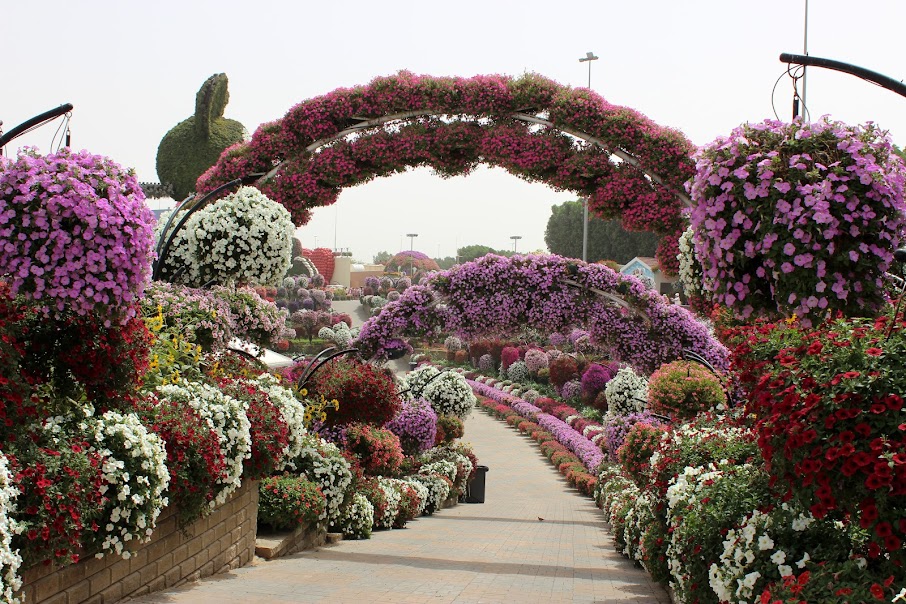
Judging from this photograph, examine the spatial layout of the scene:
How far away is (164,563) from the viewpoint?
6648 millimetres

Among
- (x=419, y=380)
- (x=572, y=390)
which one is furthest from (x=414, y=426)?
(x=572, y=390)

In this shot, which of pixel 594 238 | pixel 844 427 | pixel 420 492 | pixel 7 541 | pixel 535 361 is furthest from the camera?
pixel 594 238

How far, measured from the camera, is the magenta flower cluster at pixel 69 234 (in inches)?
219

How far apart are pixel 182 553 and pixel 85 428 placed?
5.79 feet

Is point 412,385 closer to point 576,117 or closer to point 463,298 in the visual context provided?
point 463,298

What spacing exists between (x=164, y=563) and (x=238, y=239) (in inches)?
179

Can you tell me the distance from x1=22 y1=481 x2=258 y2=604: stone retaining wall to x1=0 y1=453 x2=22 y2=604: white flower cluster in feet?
1.31

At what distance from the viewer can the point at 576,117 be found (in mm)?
12148

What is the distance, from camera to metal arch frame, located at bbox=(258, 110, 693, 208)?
1211cm

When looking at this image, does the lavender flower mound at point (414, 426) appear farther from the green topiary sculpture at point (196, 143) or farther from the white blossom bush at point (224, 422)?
the green topiary sculpture at point (196, 143)

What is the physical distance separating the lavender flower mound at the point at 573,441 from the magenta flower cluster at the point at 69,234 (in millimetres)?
14733

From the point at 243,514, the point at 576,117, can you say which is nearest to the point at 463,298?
the point at 576,117

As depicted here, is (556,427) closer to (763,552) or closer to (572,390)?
(572,390)

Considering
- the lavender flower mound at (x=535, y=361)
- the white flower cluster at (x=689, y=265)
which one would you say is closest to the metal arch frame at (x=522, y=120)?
the white flower cluster at (x=689, y=265)
